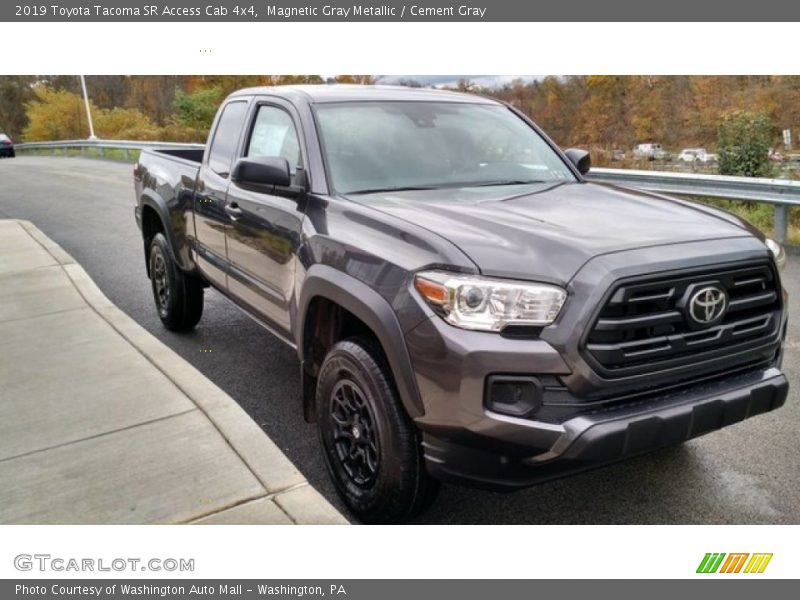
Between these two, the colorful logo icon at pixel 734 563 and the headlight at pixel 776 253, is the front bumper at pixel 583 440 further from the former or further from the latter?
the headlight at pixel 776 253

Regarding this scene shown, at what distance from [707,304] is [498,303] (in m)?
0.81

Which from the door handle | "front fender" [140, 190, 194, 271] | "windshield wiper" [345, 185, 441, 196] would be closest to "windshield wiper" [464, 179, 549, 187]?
"windshield wiper" [345, 185, 441, 196]

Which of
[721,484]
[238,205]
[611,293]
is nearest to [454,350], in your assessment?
[611,293]

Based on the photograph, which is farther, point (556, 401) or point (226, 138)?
point (226, 138)

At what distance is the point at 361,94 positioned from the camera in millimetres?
4188

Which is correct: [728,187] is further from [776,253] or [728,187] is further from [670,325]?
[670,325]

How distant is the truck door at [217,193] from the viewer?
15.1 feet

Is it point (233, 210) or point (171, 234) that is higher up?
point (233, 210)

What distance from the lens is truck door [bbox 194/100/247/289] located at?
4609 millimetres

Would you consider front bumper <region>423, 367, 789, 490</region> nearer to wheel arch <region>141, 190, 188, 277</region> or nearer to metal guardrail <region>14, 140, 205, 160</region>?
wheel arch <region>141, 190, 188, 277</region>

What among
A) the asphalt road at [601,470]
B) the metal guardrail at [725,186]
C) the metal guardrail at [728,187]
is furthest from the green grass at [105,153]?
the asphalt road at [601,470]

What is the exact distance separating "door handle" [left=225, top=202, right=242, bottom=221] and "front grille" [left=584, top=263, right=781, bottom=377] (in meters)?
2.50

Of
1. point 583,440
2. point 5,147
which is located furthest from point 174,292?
point 5,147

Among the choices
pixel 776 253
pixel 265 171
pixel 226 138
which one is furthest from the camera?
pixel 226 138
